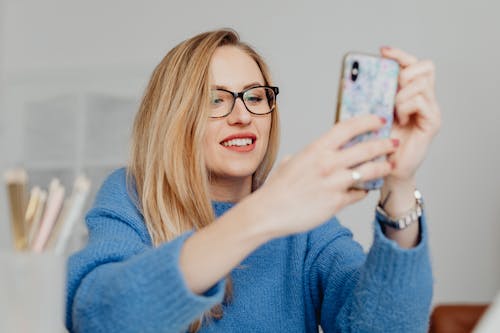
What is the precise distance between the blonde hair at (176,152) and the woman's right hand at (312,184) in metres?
0.41

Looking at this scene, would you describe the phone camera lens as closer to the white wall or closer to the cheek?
the cheek

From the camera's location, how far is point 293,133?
9.57ft

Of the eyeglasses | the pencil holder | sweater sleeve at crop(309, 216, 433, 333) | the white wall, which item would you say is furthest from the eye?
the white wall

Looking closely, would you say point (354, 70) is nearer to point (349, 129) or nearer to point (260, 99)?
point (349, 129)

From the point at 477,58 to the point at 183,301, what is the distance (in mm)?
2178

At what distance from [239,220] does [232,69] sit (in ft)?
Answer: 1.78

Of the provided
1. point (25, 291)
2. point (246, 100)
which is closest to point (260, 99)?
point (246, 100)

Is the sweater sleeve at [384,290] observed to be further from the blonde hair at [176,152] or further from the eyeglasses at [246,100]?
the eyeglasses at [246,100]

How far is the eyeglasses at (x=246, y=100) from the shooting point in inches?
48.9

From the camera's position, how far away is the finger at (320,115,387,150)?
800 millimetres

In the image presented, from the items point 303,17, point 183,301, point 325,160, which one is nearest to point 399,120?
point 325,160

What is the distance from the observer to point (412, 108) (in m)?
0.88

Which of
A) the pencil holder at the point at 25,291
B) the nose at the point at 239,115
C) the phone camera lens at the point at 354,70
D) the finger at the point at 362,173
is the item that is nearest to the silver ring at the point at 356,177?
the finger at the point at 362,173

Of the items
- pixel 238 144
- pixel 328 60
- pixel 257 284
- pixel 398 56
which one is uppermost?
pixel 398 56
